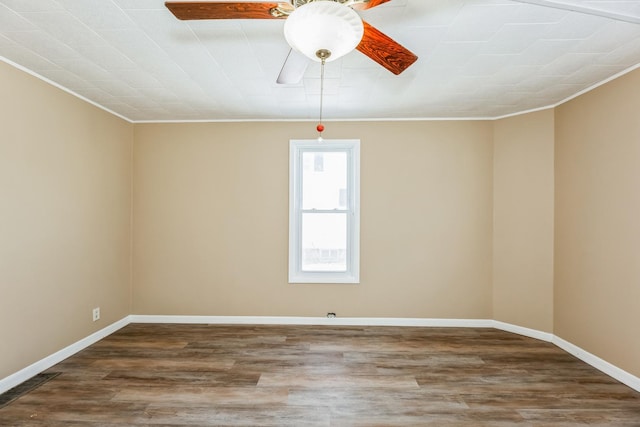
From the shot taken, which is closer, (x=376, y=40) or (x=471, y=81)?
(x=376, y=40)

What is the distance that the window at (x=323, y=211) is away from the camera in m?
4.17

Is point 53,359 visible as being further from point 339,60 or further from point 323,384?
point 339,60

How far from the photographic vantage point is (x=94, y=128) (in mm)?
3512

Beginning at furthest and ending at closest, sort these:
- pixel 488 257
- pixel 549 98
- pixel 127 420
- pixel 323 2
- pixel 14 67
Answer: pixel 488 257 < pixel 549 98 < pixel 14 67 < pixel 127 420 < pixel 323 2

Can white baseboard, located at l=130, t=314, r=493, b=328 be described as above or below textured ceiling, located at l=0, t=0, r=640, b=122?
below

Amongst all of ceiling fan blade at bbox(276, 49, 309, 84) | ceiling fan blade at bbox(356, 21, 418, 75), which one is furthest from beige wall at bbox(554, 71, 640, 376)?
ceiling fan blade at bbox(276, 49, 309, 84)

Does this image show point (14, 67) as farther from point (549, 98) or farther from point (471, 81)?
point (549, 98)

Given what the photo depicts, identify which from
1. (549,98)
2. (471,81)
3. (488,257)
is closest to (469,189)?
(488,257)

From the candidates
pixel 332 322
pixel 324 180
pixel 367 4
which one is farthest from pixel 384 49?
pixel 332 322

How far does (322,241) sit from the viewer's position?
4234 mm

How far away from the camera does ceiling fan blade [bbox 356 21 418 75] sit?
Answer: 5.27ft

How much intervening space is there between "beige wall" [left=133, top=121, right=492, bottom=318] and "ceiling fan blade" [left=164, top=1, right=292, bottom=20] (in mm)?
2616

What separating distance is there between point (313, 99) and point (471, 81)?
1.41 meters

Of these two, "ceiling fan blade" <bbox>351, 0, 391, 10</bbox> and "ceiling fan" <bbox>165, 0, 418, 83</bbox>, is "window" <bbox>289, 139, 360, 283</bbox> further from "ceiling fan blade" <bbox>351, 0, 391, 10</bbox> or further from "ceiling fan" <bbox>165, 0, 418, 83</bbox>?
"ceiling fan blade" <bbox>351, 0, 391, 10</bbox>
